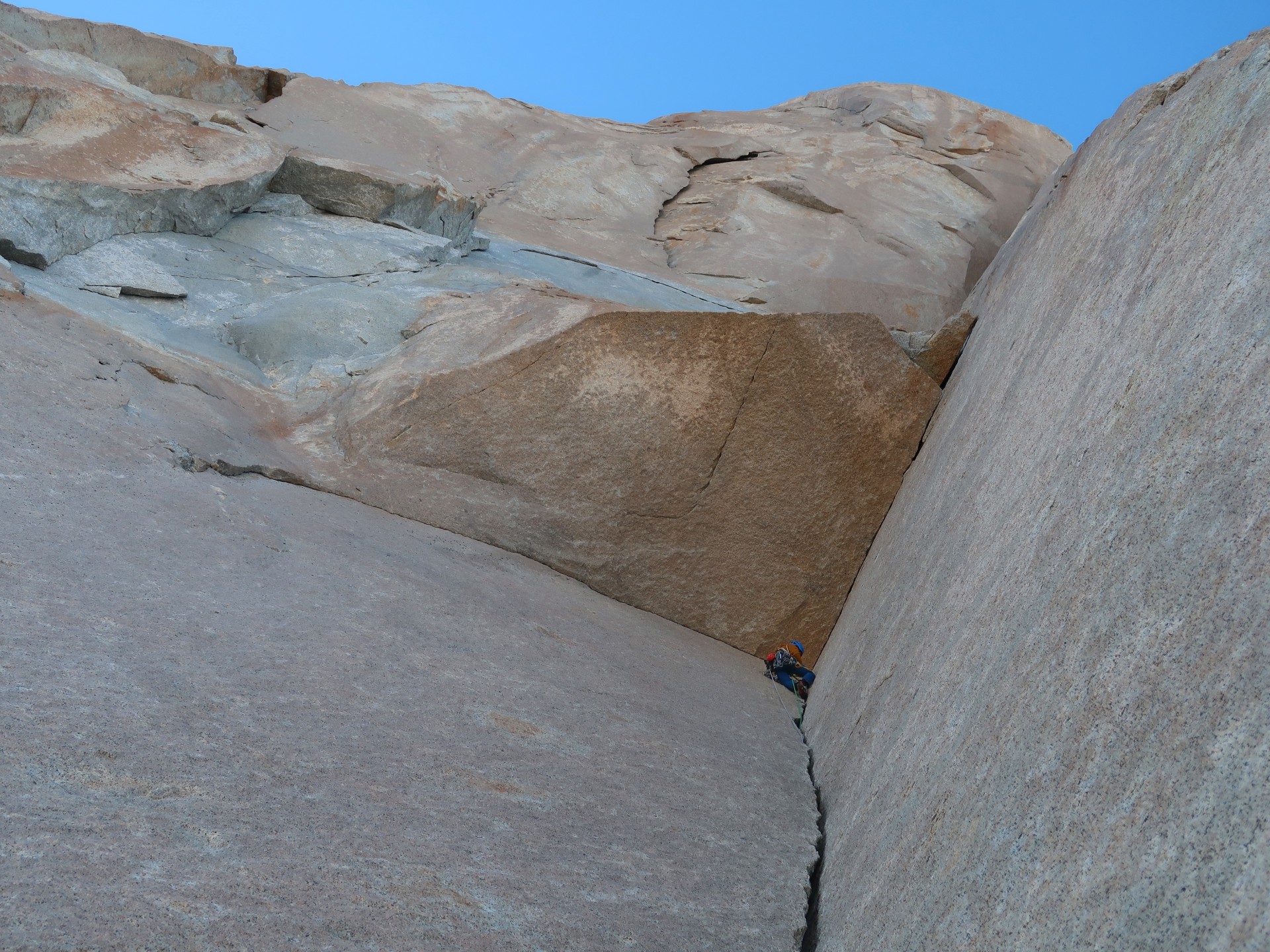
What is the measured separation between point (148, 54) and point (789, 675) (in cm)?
800

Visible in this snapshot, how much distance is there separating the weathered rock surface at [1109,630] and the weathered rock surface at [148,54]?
27.1ft

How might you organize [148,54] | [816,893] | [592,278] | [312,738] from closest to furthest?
1. [312,738]
2. [816,893]
3. [592,278]
4. [148,54]

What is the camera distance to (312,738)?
173 centimetres

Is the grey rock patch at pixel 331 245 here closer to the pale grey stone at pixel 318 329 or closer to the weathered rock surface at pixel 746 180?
the pale grey stone at pixel 318 329

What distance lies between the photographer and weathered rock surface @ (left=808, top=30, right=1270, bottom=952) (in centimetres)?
98

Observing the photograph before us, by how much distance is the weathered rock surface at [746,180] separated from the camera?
8.16m

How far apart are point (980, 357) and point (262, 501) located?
Answer: 8.18ft

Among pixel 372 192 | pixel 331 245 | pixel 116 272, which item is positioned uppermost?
pixel 372 192

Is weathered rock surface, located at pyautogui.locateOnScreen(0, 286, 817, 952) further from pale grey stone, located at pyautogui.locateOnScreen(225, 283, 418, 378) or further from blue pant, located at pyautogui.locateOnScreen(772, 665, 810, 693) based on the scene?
pale grey stone, located at pyautogui.locateOnScreen(225, 283, 418, 378)

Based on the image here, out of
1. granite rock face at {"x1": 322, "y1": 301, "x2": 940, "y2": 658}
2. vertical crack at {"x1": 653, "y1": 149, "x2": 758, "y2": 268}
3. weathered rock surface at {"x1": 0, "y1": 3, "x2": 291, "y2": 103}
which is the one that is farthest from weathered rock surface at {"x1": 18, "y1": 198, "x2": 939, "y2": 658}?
weathered rock surface at {"x1": 0, "y1": 3, "x2": 291, "y2": 103}

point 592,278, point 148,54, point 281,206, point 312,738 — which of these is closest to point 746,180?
point 592,278

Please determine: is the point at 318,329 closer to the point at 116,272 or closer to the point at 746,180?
the point at 116,272

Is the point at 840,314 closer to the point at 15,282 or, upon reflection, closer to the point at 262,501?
the point at 262,501

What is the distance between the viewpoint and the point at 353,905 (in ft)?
4.13
